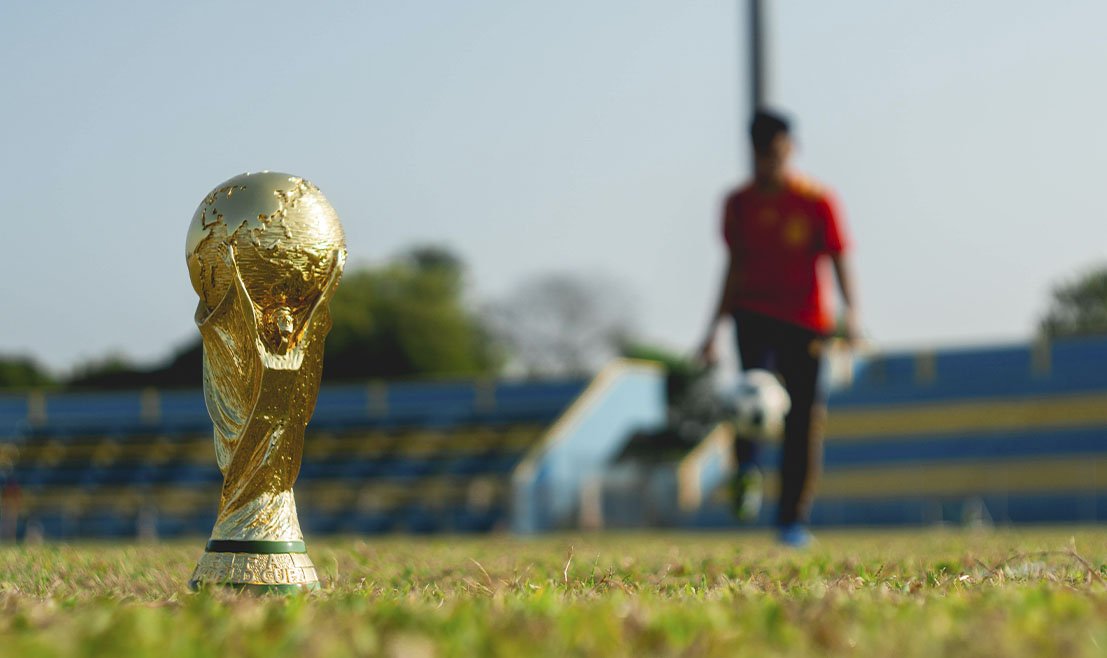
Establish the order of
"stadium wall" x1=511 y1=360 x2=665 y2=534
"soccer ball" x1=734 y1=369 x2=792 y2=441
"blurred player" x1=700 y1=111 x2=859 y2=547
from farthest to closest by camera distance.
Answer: "stadium wall" x1=511 y1=360 x2=665 y2=534 → "blurred player" x1=700 y1=111 x2=859 y2=547 → "soccer ball" x1=734 y1=369 x2=792 y2=441

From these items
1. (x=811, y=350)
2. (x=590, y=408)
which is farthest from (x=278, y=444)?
(x=590, y=408)

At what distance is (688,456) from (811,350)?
19.6 m

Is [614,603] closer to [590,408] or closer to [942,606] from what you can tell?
[942,606]

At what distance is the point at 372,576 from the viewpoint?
3.24m

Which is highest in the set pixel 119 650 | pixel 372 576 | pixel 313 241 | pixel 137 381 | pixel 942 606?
pixel 313 241

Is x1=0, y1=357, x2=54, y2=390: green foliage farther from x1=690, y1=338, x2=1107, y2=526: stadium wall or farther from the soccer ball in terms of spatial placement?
the soccer ball

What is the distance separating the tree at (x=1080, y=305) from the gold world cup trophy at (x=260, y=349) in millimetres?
46153

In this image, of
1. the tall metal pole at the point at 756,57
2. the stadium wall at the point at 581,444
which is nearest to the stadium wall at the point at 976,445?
the stadium wall at the point at 581,444

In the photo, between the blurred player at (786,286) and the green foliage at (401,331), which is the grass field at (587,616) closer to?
the blurred player at (786,286)

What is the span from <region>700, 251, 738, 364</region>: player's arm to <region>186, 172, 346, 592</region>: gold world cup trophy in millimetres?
3638

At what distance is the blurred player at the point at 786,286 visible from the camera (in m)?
6.01

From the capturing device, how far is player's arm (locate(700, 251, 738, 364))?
6.15 metres

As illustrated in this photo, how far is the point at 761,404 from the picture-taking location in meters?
5.90

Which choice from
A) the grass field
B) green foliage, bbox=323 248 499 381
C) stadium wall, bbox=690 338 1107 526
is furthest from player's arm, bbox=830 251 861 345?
green foliage, bbox=323 248 499 381
